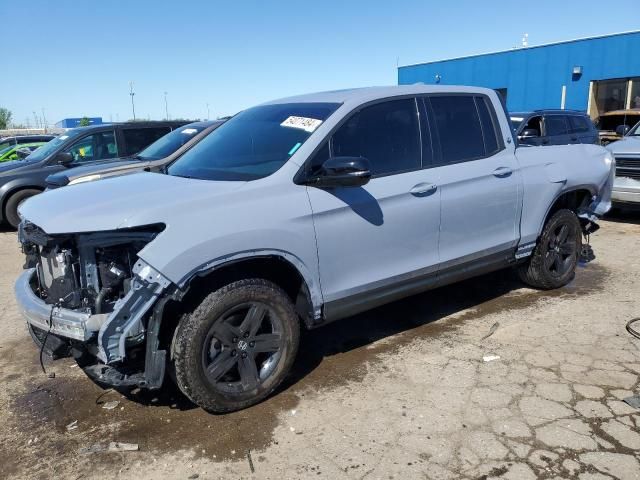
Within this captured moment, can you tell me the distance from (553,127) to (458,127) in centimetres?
802

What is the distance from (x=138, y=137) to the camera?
379 inches

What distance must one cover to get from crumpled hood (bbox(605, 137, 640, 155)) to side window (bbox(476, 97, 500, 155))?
480cm

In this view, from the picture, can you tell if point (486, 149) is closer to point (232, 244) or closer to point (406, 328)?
point (406, 328)

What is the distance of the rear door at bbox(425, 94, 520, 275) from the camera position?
4188mm

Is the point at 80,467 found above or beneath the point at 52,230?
beneath

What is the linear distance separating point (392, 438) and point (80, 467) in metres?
1.71

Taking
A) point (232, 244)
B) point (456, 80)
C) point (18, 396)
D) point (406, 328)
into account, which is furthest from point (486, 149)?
point (456, 80)

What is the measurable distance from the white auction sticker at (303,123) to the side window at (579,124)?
9.72 meters

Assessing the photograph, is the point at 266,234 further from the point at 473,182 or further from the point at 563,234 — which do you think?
the point at 563,234

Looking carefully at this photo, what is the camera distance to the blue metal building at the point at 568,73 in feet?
70.6

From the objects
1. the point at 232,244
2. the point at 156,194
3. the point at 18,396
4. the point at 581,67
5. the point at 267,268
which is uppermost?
the point at 581,67

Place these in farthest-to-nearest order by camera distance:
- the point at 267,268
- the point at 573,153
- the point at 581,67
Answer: the point at 581,67 → the point at 573,153 → the point at 267,268

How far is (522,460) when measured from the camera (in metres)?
2.84

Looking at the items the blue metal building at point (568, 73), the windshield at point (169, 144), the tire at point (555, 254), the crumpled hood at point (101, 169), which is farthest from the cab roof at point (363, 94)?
the blue metal building at point (568, 73)
